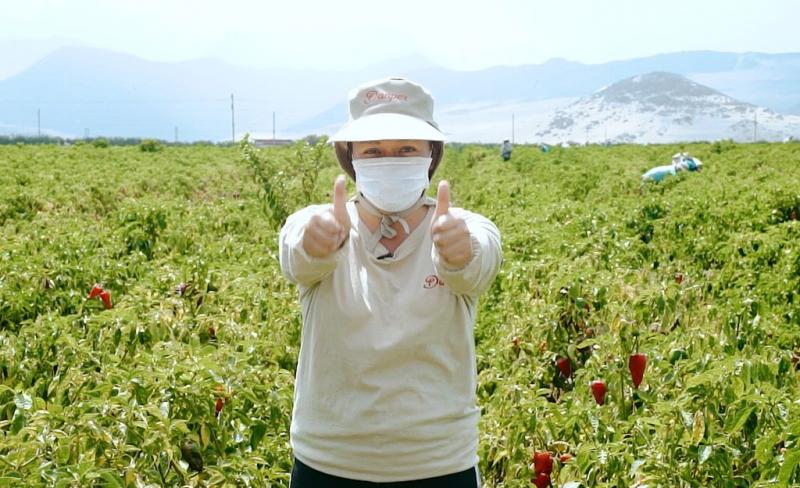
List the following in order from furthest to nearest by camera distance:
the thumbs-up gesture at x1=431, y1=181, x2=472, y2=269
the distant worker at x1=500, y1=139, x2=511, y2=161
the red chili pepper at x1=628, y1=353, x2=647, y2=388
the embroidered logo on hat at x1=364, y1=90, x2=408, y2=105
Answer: the distant worker at x1=500, y1=139, x2=511, y2=161, the red chili pepper at x1=628, y1=353, x2=647, y2=388, the embroidered logo on hat at x1=364, y1=90, x2=408, y2=105, the thumbs-up gesture at x1=431, y1=181, x2=472, y2=269

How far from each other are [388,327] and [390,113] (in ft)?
1.53

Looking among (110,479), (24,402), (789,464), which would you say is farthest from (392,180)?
(24,402)

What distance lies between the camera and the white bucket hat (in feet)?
5.99

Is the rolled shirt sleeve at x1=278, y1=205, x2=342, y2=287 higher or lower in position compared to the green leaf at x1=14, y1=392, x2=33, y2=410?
higher

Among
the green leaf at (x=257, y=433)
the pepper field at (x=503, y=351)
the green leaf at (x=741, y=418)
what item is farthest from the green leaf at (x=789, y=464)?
the green leaf at (x=257, y=433)

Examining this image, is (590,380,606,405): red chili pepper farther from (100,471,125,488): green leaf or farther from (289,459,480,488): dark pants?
(100,471,125,488): green leaf

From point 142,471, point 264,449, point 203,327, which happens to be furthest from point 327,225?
point 203,327

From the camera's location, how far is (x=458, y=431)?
6.11ft

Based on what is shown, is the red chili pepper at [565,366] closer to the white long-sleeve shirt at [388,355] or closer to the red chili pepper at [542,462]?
the red chili pepper at [542,462]

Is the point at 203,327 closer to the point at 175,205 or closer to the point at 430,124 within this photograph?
the point at 430,124

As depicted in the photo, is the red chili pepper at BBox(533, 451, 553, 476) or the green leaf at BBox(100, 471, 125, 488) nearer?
the green leaf at BBox(100, 471, 125, 488)

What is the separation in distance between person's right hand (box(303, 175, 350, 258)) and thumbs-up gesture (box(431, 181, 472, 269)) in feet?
0.59

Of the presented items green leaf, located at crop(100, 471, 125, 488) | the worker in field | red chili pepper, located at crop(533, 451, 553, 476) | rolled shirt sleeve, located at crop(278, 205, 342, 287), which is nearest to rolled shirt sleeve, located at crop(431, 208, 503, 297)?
the worker in field

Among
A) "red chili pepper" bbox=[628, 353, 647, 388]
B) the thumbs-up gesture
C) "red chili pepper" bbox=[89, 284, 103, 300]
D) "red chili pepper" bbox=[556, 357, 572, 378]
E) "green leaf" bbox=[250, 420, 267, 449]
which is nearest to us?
the thumbs-up gesture
